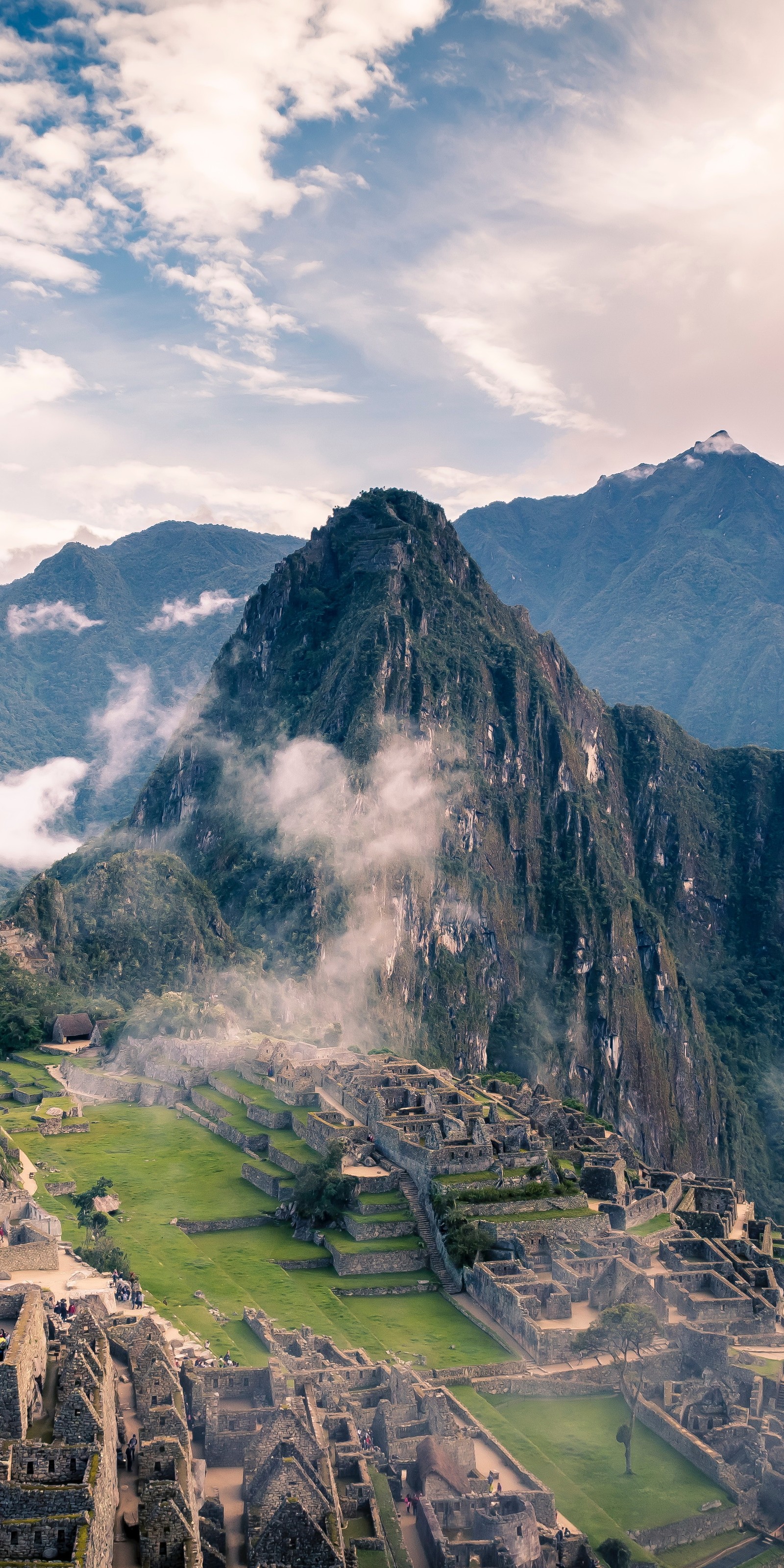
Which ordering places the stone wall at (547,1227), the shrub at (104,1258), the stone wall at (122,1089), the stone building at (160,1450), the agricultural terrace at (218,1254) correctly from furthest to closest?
the stone wall at (122,1089) → the stone wall at (547,1227) → the agricultural terrace at (218,1254) → the shrub at (104,1258) → the stone building at (160,1450)

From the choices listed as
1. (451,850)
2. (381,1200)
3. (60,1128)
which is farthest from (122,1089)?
(451,850)

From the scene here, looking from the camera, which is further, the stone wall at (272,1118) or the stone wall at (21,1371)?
the stone wall at (272,1118)

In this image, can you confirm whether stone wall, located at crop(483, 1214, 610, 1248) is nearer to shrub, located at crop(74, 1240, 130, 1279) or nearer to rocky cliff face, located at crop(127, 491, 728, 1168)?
shrub, located at crop(74, 1240, 130, 1279)

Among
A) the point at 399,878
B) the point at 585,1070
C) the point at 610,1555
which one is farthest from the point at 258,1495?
the point at 585,1070

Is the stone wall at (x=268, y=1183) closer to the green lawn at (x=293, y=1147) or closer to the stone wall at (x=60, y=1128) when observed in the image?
the green lawn at (x=293, y=1147)

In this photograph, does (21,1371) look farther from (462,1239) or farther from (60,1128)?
(60,1128)

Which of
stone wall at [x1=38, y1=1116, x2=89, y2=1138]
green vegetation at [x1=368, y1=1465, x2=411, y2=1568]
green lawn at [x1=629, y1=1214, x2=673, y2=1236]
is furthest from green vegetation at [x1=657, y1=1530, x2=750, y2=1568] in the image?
stone wall at [x1=38, y1=1116, x2=89, y2=1138]

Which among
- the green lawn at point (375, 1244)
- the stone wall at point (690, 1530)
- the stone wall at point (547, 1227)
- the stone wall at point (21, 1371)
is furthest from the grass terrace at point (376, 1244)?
the stone wall at point (21, 1371)
